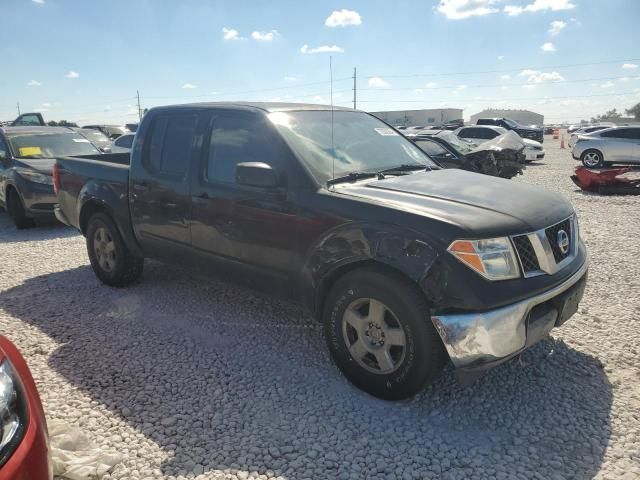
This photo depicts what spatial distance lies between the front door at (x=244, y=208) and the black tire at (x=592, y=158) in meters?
17.6

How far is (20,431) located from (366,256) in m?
1.91

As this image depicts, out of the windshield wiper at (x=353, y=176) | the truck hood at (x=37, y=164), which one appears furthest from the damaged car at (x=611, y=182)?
the truck hood at (x=37, y=164)

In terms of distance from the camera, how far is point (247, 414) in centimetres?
301

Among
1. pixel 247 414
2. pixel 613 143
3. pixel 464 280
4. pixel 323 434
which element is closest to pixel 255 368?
pixel 247 414

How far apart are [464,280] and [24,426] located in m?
2.08

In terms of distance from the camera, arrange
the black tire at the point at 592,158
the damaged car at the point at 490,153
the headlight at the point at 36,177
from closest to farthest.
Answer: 1. the headlight at the point at 36,177
2. the damaged car at the point at 490,153
3. the black tire at the point at 592,158

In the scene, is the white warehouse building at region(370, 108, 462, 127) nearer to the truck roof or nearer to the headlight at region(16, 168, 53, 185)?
the headlight at region(16, 168, 53, 185)

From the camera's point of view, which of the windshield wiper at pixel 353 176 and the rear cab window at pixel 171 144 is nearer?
the windshield wiper at pixel 353 176

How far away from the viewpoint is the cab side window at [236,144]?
3.62 metres

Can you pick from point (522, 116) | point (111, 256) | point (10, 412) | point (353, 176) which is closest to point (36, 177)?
point (111, 256)

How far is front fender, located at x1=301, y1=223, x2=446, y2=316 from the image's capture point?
275cm

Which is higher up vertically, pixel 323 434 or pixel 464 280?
pixel 464 280

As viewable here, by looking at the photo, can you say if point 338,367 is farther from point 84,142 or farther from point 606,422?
point 84,142

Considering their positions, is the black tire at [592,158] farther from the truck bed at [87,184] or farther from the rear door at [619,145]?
the truck bed at [87,184]
